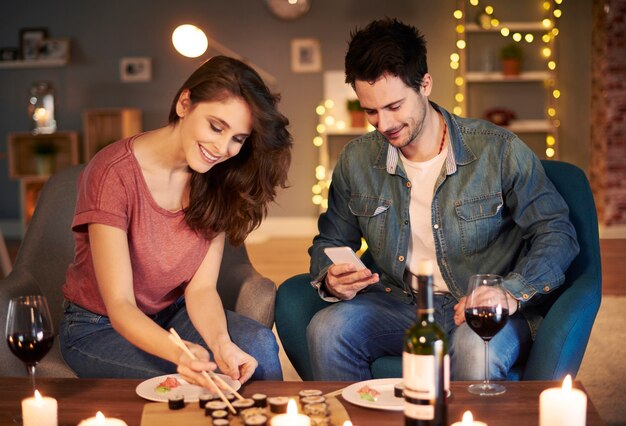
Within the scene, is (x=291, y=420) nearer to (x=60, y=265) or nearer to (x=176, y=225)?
(x=176, y=225)

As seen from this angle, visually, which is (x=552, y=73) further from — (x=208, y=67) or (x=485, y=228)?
(x=208, y=67)

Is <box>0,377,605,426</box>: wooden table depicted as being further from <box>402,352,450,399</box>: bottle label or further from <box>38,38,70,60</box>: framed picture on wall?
<box>38,38,70,60</box>: framed picture on wall

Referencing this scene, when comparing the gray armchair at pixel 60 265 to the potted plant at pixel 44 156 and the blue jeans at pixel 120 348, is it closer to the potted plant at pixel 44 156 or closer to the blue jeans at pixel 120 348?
the blue jeans at pixel 120 348

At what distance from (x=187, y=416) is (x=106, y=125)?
6.35 m

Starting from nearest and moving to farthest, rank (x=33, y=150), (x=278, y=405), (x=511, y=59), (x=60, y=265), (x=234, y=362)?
(x=278, y=405) < (x=234, y=362) < (x=60, y=265) < (x=511, y=59) < (x=33, y=150)

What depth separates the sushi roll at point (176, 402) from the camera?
5.53 ft

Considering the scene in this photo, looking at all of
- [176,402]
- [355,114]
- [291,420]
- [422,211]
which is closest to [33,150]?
[355,114]

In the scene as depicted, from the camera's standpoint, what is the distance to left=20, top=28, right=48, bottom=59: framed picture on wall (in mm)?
7898

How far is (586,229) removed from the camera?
97.2 inches

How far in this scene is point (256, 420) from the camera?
1.56 metres

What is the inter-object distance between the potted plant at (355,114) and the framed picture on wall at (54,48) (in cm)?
265

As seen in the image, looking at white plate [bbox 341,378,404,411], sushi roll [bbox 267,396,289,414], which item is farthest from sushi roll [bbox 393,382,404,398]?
sushi roll [bbox 267,396,289,414]

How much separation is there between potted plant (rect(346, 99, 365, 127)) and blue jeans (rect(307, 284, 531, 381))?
5114mm

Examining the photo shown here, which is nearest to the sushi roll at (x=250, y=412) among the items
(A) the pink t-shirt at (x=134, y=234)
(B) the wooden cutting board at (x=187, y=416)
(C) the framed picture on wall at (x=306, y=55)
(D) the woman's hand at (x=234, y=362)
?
(B) the wooden cutting board at (x=187, y=416)
